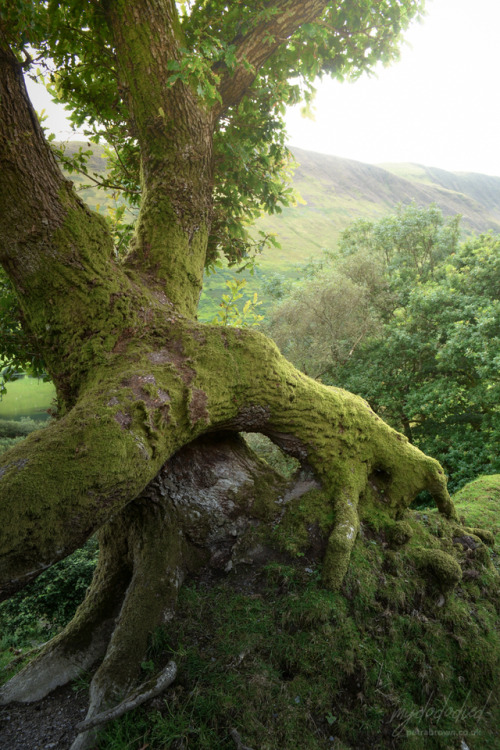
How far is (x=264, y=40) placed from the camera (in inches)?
182

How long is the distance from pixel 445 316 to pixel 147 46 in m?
13.3

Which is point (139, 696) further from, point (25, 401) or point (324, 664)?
point (25, 401)

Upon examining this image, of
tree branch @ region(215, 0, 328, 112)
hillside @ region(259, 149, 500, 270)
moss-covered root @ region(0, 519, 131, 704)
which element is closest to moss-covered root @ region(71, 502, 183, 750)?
moss-covered root @ region(0, 519, 131, 704)

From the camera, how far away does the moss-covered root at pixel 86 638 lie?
3.44 m

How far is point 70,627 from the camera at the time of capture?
380 centimetres

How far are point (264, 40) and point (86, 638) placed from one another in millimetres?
6744

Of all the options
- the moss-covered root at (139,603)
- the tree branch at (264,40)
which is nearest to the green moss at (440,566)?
the moss-covered root at (139,603)

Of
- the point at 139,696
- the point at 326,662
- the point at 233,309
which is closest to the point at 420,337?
the point at 233,309

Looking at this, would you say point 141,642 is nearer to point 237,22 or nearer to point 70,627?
point 70,627

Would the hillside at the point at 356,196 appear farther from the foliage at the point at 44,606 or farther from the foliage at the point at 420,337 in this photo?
the foliage at the point at 44,606

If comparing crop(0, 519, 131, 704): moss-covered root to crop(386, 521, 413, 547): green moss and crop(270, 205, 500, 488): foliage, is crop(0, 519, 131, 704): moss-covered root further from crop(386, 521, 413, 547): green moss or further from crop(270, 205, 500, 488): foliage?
crop(270, 205, 500, 488): foliage

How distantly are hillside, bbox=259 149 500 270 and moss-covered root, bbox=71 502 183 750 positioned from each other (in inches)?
3381

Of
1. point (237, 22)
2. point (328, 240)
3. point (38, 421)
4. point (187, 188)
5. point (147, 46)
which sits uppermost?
point (237, 22)

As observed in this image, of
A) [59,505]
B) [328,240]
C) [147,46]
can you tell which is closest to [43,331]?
[59,505]
